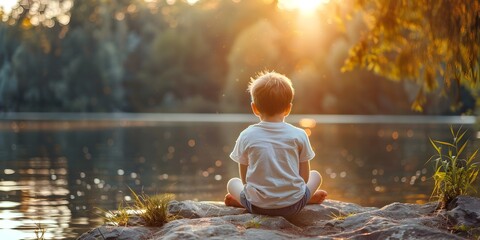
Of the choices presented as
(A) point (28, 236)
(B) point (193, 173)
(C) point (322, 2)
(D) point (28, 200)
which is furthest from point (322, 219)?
(B) point (193, 173)

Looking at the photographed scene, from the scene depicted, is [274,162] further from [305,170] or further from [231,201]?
[231,201]

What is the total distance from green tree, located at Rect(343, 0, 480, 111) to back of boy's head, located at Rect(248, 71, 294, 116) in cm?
286

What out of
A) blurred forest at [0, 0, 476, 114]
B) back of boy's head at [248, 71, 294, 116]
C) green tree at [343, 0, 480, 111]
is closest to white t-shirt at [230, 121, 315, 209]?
back of boy's head at [248, 71, 294, 116]

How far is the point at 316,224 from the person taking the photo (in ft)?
19.4

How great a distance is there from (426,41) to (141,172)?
32.8 ft

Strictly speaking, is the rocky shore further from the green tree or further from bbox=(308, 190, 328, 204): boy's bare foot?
the green tree

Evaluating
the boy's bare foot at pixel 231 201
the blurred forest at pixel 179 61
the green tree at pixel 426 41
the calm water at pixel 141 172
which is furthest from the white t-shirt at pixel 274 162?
the blurred forest at pixel 179 61

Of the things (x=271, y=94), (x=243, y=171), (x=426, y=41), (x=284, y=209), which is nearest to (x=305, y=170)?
(x=284, y=209)

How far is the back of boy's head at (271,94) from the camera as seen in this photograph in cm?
569

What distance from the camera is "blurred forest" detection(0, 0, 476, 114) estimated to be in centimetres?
5060

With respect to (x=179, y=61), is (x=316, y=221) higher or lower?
lower

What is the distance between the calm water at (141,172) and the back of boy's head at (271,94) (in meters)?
3.27

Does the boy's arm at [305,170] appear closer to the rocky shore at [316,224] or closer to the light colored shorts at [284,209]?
the light colored shorts at [284,209]

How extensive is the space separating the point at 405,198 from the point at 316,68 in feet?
121
